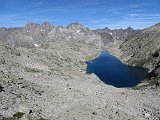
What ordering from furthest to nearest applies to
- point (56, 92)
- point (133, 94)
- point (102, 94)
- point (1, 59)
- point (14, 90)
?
point (1, 59)
point (133, 94)
point (102, 94)
point (56, 92)
point (14, 90)

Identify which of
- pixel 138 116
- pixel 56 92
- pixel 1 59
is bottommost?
pixel 138 116

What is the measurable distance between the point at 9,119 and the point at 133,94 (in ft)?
180

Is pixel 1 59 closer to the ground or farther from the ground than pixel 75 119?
farther from the ground

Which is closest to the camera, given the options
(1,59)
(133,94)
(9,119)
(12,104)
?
(9,119)

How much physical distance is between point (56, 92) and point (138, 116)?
2134cm

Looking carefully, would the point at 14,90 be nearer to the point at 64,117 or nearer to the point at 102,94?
the point at 64,117

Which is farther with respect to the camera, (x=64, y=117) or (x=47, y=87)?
(x=47, y=87)

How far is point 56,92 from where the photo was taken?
81750mm

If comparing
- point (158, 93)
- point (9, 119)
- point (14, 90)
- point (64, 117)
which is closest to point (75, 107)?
point (64, 117)

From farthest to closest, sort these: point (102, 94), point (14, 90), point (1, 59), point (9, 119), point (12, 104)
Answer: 1. point (1, 59)
2. point (102, 94)
3. point (14, 90)
4. point (12, 104)
5. point (9, 119)

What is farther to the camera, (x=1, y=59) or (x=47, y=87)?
(x=1, y=59)

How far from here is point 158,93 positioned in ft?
342

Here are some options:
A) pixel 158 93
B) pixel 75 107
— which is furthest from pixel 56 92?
pixel 158 93

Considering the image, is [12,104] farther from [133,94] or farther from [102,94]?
[133,94]
